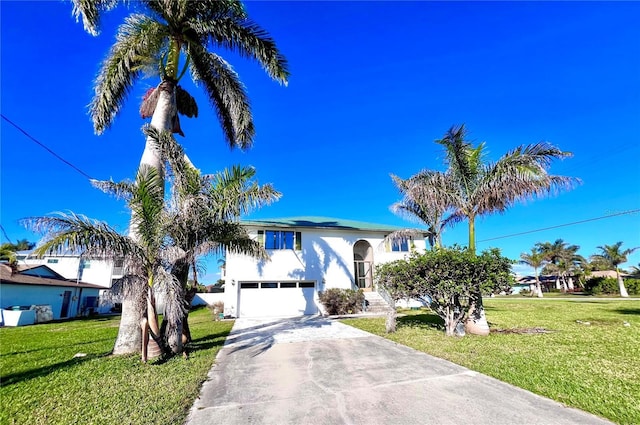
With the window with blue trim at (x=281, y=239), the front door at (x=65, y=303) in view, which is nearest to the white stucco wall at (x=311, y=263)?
the window with blue trim at (x=281, y=239)

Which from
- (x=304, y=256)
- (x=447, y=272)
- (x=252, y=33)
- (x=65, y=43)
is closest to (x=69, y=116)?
(x=65, y=43)

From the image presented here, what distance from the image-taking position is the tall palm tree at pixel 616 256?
101 feet

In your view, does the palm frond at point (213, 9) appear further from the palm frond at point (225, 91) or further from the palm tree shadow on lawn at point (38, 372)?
the palm tree shadow on lawn at point (38, 372)

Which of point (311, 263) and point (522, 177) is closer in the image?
point (522, 177)

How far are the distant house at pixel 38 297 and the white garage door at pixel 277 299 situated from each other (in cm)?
1387

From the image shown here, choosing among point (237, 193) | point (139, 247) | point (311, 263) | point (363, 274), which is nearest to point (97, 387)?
point (139, 247)

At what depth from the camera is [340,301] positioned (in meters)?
17.3

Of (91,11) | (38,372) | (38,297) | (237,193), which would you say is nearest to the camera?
(38,372)

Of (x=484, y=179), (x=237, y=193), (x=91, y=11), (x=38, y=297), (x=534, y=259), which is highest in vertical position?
(x=91, y=11)

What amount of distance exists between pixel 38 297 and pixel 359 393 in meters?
26.2

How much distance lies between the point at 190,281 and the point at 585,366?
31.7 feet

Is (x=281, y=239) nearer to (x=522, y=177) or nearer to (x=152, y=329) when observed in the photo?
(x=152, y=329)

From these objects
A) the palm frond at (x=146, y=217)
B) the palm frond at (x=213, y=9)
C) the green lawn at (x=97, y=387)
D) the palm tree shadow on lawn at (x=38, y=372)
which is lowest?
the palm tree shadow on lawn at (x=38, y=372)

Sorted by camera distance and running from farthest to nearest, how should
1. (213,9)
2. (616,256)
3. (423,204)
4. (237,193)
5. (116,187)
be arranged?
(616,256), (423,204), (213,9), (237,193), (116,187)
